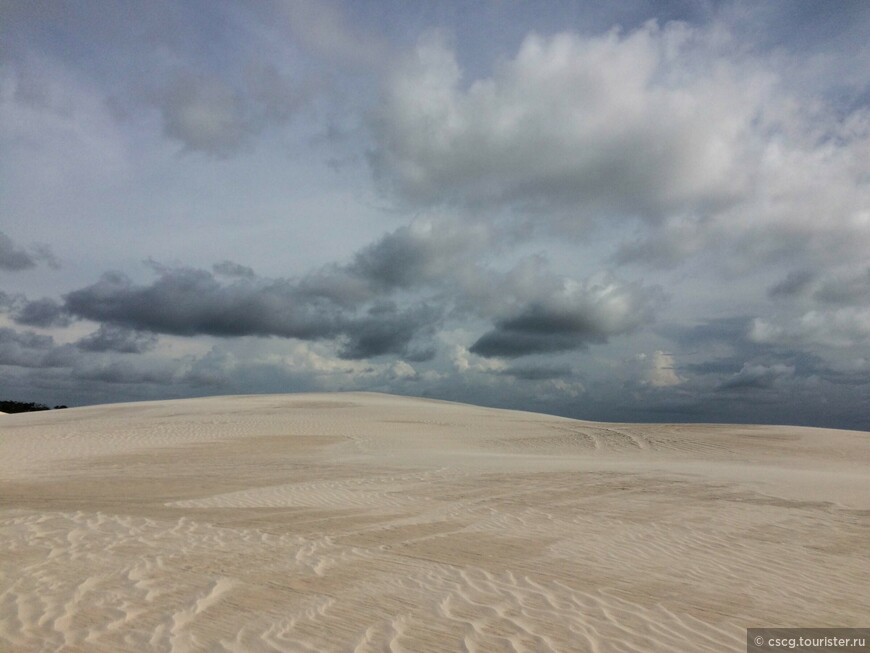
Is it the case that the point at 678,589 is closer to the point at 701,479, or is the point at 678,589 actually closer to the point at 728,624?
the point at 728,624

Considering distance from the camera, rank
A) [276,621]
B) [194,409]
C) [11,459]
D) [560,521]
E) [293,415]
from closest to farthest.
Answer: [276,621] < [560,521] < [11,459] < [293,415] < [194,409]

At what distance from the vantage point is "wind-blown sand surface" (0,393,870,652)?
5709 mm

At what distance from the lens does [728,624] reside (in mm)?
5957

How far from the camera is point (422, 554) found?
27.6 ft

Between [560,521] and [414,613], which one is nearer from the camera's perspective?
[414,613]

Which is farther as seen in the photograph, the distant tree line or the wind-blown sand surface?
the distant tree line

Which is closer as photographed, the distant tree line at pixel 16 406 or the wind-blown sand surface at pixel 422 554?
the wind-blown sand surface at pixel 422 554

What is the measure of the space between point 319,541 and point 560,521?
429 centimetres

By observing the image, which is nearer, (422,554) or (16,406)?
(422,554)

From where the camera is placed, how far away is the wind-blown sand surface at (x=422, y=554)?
571 cm

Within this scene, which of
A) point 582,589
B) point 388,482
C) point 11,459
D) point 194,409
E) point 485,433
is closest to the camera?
point 582,589

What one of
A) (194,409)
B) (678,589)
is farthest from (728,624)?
(194,409)

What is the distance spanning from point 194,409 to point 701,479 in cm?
3518

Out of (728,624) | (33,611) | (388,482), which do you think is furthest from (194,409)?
(728,624)
